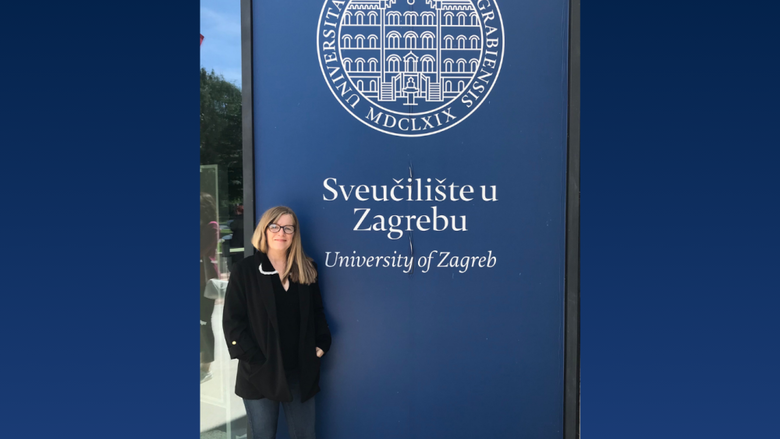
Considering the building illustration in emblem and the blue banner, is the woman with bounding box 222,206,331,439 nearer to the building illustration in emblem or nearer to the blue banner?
the blue banner

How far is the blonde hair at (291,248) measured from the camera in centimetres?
228

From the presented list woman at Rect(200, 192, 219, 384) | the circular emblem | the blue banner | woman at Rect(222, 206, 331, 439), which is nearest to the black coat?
woman at Rect(222, 206, 331, 439)

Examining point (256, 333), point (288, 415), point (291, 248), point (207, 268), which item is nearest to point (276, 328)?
point (256, 333)

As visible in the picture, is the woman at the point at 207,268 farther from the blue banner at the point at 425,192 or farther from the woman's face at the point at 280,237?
the woman's face at the point at 280,237

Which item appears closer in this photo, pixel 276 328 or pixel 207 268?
pixel 276 328

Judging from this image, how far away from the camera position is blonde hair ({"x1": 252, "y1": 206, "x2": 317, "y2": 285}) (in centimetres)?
228

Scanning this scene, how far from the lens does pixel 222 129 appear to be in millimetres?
2604

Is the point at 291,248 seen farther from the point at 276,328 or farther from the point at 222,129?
the point at 222,129

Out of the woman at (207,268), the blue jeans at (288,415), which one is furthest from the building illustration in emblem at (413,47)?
the blue jeans at (288,415)

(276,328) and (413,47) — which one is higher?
(413,47)

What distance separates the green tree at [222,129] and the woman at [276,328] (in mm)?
464

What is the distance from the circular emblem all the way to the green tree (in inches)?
22.3

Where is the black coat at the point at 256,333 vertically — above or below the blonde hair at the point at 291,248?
below

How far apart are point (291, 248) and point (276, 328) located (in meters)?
0.40
